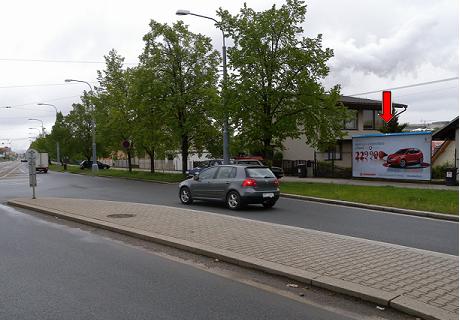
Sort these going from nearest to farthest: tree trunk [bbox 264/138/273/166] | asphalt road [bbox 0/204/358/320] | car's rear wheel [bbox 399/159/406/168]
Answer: asphalt road [bbox 0/204/358/320]
car's rear wheel [bbox 399/159/406/168]
tree trunk [bbox 264/138/273/166]

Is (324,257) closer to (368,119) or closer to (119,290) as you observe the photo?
(119,290)

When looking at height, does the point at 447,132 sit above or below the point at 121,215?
above

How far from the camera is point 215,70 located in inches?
1232

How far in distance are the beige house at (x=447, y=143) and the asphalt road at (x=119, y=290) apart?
68.7ft

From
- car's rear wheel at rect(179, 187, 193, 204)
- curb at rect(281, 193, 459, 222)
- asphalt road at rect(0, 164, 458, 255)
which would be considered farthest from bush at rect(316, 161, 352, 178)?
car's rear wheel at rect(179, 187, 193, 204)

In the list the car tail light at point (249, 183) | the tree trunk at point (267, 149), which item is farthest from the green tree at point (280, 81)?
the car tail light at point (249, 183)

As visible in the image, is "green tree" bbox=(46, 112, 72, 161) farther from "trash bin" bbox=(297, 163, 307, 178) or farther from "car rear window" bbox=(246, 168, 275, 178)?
"car rear window" bbox=(246, 168, 275, 178)

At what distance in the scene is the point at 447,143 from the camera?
1093 inches

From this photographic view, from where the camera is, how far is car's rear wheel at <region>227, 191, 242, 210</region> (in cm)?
1408

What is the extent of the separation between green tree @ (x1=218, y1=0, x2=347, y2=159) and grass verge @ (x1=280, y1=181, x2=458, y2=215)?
184 inches

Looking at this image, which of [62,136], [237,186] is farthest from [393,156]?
[62,136]

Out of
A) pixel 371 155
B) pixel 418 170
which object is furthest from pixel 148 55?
pixel 418 170

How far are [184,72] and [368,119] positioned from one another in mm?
17570

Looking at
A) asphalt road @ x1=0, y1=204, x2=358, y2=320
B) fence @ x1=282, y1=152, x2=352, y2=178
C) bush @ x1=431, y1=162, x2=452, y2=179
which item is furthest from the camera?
fence @ x1=282, y1=152, x2=352, y2=178
